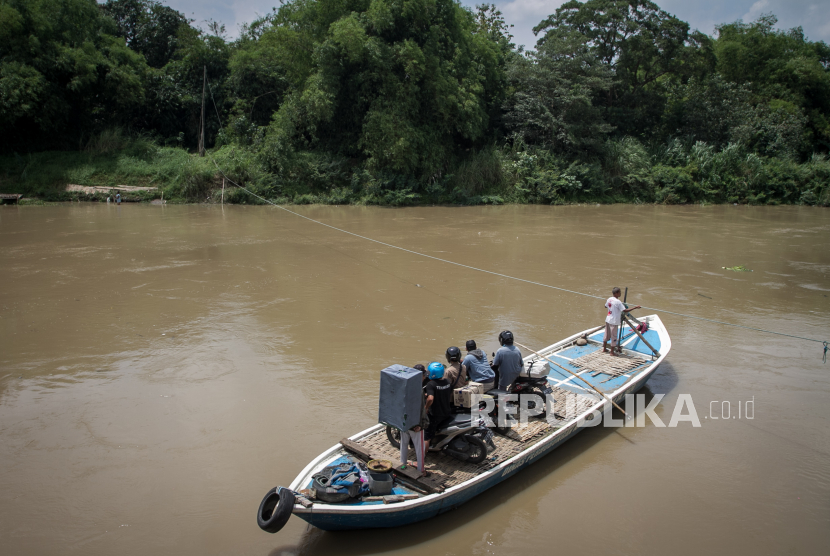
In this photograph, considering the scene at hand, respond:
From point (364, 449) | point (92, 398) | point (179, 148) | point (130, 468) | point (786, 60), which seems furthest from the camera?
point (786, 60)

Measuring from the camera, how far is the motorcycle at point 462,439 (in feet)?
15.3

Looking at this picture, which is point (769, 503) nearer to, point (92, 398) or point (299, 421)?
point (299, 421)

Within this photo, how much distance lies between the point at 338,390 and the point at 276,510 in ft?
9.33

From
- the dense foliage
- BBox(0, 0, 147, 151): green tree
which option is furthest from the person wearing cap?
BBox(0, 0, 147, 151): green tree

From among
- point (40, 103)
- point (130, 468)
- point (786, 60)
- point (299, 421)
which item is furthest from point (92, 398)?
point (786, 60)

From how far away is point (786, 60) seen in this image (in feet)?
111

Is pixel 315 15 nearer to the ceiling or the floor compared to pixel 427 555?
nearer to the ceiling

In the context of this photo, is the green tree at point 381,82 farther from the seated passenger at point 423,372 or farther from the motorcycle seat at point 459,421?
the motorcycle seat at point 459,421

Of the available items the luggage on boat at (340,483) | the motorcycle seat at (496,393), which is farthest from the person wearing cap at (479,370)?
the luggage on boat at (340,483)

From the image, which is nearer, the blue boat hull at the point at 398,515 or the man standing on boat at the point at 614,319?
the blue boat hull at the point at 398,515

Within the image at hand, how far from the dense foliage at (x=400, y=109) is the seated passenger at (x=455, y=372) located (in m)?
20.0

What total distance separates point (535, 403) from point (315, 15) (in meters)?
25.0

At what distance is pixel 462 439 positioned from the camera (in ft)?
15.6

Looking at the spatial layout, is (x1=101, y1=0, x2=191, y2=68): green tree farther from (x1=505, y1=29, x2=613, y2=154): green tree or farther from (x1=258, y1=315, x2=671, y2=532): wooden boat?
(x1=258, y1=315, x2=671, y2=532): wooden boat
